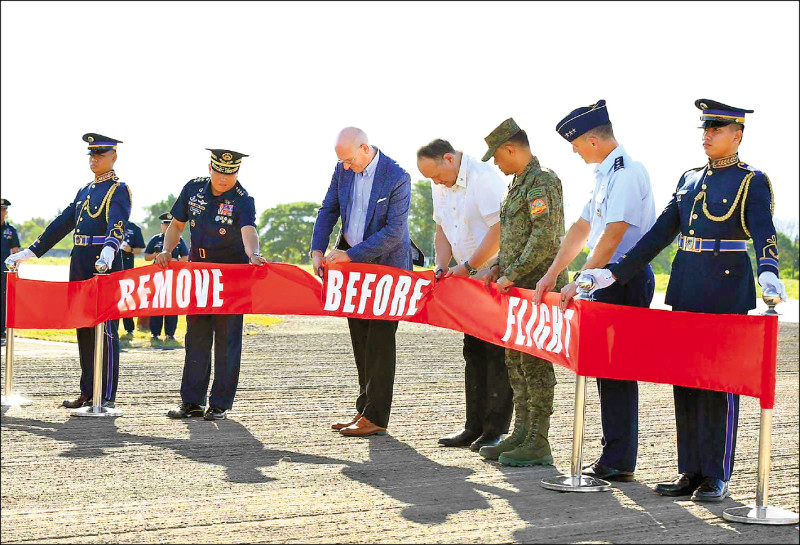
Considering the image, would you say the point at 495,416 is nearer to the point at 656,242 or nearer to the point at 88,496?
the point at 656,242

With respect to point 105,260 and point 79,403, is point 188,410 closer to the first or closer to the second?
point 79,403

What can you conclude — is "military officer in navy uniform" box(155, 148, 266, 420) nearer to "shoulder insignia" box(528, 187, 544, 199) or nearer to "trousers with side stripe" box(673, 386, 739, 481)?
"shoulder insignia" box(528, 187, 544, 199)

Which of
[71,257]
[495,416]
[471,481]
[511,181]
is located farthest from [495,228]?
[71,257]

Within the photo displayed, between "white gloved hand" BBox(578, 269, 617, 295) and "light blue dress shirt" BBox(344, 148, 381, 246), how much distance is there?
2.70 meters

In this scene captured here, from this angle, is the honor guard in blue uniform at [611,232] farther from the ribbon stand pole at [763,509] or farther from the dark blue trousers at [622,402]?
the ribbon stand pole at [763,509]

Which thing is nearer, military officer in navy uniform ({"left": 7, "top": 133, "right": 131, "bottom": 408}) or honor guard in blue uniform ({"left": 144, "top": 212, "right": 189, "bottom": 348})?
military officer in navy uniform ({"left": 7, "top": 133, "right": 131, "bottom": 408})

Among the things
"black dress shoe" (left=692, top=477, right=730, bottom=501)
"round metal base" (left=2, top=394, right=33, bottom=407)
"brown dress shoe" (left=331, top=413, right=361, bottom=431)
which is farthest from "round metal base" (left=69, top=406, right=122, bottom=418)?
"black dress shoe" (left=692, top=477, right=730, bottom=501)

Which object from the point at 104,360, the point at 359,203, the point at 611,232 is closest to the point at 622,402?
the point at 611,232

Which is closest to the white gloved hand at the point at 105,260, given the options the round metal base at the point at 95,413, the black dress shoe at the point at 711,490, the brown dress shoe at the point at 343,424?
the round metal base at the point at 95,413

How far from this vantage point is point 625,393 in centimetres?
710

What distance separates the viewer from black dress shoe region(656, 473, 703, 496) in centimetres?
648

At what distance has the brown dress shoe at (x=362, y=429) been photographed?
8688 millimetres

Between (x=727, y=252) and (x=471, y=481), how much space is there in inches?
83.7

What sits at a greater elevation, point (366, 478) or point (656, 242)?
point (656, 242)
